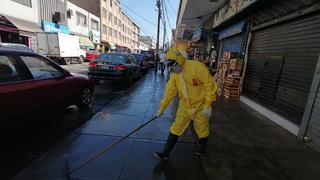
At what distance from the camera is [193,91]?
9.77 feet

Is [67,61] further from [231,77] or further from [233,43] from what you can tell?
[231,77]

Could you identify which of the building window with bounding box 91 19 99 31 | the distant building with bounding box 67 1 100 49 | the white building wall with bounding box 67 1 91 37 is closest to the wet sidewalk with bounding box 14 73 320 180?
the white building wall with bounding box 67 1 91 37

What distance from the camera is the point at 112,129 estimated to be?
432cm

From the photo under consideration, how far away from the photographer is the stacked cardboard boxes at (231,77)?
25.6 feet

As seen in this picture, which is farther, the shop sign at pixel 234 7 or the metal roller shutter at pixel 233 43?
the metal roller shutter at pixel 233 43

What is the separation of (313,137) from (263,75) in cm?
287

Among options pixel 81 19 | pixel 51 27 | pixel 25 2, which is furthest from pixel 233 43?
pixel 81 19

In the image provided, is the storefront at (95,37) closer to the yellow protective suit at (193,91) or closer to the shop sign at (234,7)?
the shop sign at (234,7)

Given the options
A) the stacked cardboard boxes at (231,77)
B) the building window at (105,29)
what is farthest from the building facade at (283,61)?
the building window at (105,29)

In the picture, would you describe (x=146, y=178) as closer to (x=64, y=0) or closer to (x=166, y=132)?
(x=166, y=132)

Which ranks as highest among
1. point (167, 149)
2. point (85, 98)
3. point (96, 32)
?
point (96, 32)

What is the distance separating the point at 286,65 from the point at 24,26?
20.2 meters

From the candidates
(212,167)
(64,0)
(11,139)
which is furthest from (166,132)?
(64,0)

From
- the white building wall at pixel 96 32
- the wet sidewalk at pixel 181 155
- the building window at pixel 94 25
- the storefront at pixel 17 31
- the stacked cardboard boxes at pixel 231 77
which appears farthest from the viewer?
the building window at pixel 94 25
